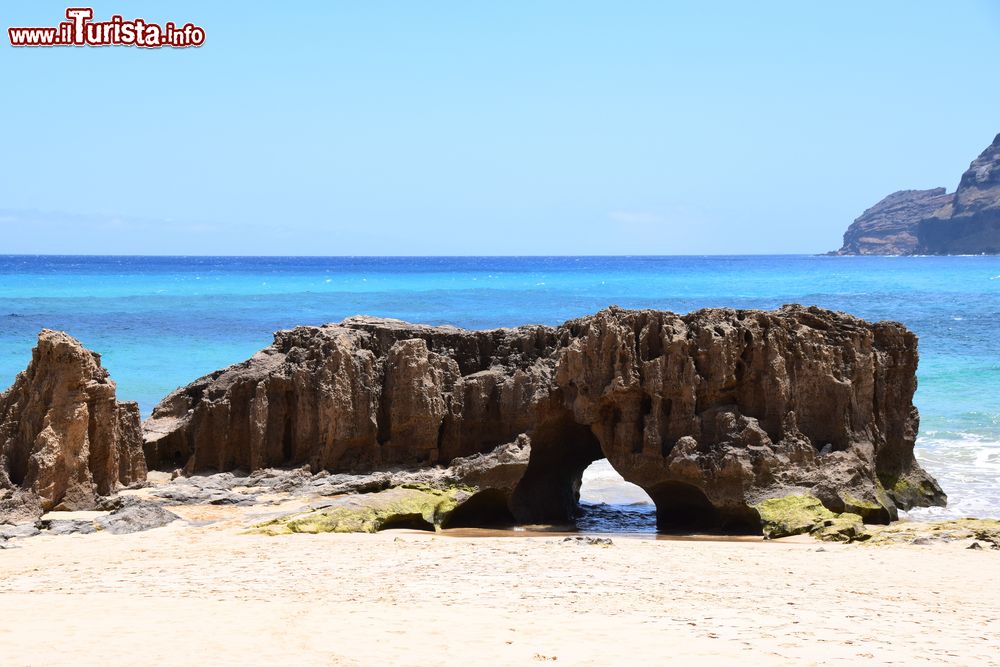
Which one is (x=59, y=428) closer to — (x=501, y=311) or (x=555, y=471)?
(x=555, y=471)

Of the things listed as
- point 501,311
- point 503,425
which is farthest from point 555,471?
point 501,311

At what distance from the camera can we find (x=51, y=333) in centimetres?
1409

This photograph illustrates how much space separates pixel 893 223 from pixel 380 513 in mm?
157931

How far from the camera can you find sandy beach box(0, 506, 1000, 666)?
8.83m

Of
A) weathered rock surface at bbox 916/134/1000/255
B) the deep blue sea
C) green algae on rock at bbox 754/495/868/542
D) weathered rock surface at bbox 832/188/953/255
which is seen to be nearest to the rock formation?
green algae on rock at bbox 754/495/868/542

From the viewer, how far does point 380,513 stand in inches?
560

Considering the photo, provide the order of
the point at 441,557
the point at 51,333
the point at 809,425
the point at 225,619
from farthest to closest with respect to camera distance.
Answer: the point at 809,425 < the point at 51,333 < the point at 441,557 < the point at 225,619

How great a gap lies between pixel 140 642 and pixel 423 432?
22.7ft

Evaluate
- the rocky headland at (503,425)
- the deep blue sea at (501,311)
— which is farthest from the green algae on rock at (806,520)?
the deep blue sea at (501,311)

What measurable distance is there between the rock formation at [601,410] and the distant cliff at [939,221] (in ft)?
395

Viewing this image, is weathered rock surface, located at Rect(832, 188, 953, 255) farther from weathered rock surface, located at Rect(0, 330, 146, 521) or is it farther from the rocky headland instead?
weathered rock surface, located at Rect(0, 330, 146, 521)

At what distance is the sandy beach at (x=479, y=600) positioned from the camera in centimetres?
883

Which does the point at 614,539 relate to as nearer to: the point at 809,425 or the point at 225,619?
the point at 809,425

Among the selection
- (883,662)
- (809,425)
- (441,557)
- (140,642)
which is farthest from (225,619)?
(809,425)
